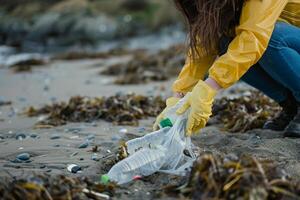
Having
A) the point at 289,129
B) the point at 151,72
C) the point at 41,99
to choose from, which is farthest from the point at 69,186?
the point at 151,72

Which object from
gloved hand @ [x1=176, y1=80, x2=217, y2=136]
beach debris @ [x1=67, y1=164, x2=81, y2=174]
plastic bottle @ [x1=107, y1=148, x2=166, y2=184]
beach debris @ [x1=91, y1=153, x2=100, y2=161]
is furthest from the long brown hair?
beach debris @ [x1=67, y1=164, x2=81, y2=174]

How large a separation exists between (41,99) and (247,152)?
3810mm

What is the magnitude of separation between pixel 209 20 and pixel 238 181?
1072mm

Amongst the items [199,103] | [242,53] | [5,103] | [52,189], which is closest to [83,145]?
[199,103]

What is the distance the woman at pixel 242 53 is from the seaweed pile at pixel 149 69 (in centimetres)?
373

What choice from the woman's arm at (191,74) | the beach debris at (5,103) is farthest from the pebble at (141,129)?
the beach debris at (5,103)

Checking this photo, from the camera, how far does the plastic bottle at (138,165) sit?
2684mm

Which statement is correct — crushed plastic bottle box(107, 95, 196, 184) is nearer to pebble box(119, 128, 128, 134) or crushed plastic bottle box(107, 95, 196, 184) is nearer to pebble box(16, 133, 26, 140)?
pebble box(119, 128, 128, 134)

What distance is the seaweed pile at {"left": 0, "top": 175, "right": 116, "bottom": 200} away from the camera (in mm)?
2324

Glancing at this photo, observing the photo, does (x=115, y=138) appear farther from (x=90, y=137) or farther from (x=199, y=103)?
(x=199, y=103)

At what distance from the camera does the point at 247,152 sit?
10.1 feet

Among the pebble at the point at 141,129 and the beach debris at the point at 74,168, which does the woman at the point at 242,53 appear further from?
the pebble at the point at 141,129

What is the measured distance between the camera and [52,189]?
7.78ft

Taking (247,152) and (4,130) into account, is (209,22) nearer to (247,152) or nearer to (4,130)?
(247,152)
